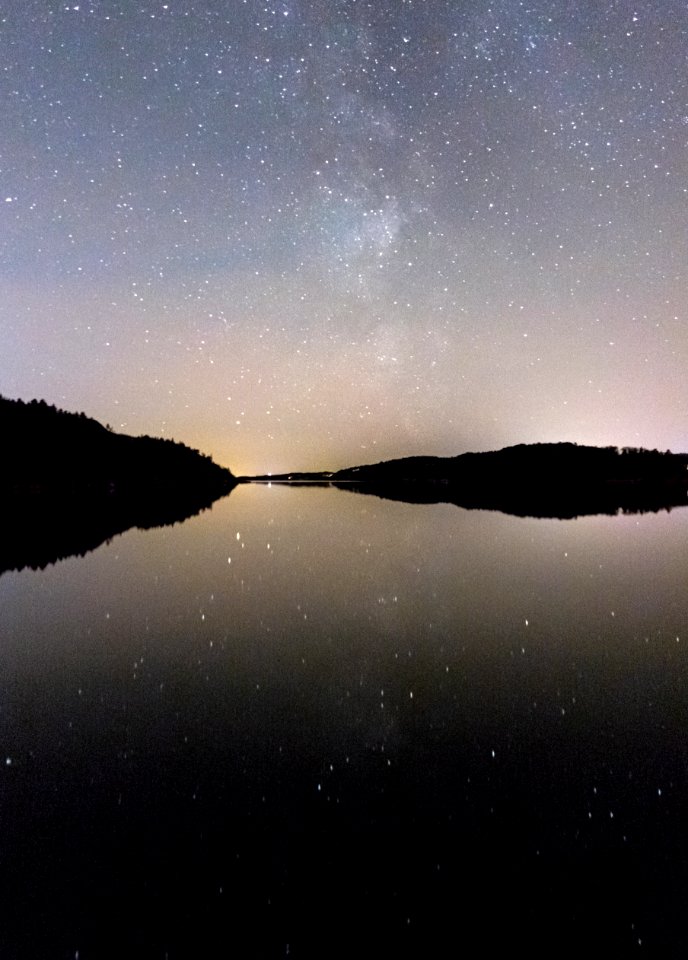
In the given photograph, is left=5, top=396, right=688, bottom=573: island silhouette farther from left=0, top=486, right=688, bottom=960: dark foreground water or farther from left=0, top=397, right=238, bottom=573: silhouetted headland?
left=0, top=486, right=688, bottom=960: dark foreground water

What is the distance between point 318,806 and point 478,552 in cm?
1279

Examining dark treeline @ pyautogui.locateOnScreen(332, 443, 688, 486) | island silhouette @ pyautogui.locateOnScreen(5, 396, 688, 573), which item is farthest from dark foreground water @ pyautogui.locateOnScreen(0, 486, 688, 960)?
dark treeline @ pyautogui.locateOnScreen(332, 443, 688, 486)

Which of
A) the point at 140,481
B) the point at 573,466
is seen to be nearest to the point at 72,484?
the point at 140,481

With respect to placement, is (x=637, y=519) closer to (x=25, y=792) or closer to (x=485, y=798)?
(x=485, y=798)

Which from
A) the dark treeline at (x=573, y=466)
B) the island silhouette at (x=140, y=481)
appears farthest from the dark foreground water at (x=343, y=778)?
the dark treeline at (x=573, y=466)

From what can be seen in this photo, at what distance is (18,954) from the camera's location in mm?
2783

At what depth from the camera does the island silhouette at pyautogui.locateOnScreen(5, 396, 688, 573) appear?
23141 millimetres

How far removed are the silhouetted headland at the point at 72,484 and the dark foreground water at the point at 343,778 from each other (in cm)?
883

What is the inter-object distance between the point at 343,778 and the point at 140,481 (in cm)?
6490

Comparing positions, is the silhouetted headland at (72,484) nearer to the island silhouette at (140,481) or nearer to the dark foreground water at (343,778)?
the island silhouette at (140,481)

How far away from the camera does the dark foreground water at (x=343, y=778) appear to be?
298 cm

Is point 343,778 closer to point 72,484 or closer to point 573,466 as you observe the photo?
point 72,484

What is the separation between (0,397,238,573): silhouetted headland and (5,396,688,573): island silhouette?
0.26 feet

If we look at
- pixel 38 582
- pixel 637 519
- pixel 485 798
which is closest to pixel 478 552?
pixel 38 582
